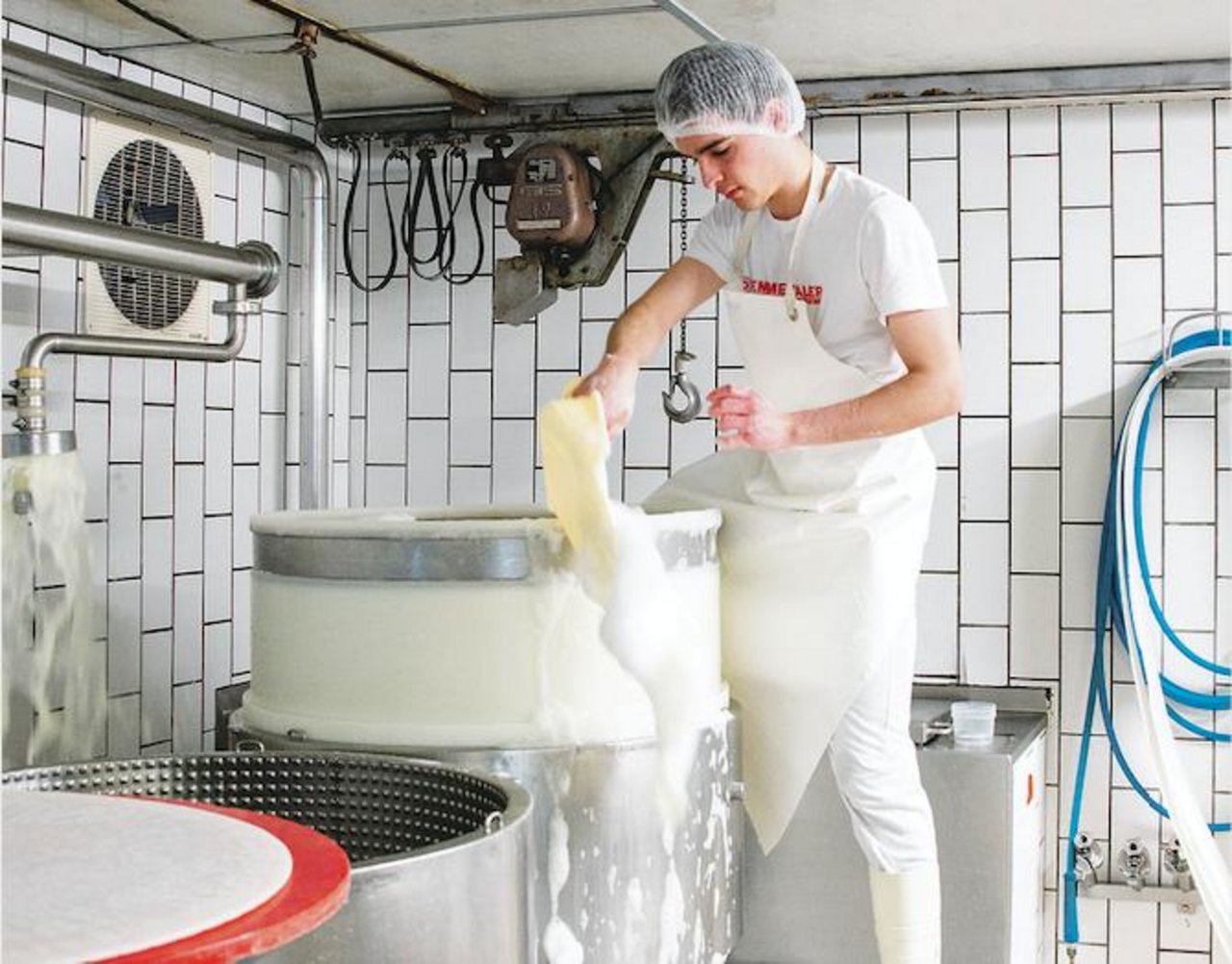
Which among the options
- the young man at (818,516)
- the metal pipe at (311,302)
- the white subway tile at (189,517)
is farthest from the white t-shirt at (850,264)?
Result: the white subway tile at (189,517)

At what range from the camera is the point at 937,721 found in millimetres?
3162

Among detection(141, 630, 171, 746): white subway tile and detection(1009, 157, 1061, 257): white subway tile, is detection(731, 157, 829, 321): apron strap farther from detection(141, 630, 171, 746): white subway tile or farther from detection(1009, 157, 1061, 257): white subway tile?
detection(141, 630, 171, 746): white subway tile

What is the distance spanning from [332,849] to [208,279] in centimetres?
201

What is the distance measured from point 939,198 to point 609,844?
1.98 m

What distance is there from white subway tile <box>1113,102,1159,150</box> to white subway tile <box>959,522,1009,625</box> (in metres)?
0.91

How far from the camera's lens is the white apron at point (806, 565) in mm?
2424

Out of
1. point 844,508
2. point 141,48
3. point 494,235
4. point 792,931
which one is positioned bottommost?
point 792,931

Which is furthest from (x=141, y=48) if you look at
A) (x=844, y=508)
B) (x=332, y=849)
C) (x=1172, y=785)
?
(x=1172, y=785)

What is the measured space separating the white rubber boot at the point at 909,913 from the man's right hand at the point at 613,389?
87 cm

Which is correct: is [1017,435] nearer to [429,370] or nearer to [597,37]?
[597,37]

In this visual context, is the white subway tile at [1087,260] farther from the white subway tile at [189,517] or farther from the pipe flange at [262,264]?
the white subway tile at [189,517]

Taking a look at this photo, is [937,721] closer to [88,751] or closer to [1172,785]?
[1172,785]

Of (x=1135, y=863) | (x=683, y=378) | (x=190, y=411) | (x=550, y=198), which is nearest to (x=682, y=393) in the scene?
(x=683, y=378)

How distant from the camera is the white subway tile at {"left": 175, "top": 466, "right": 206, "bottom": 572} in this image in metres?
3.27
